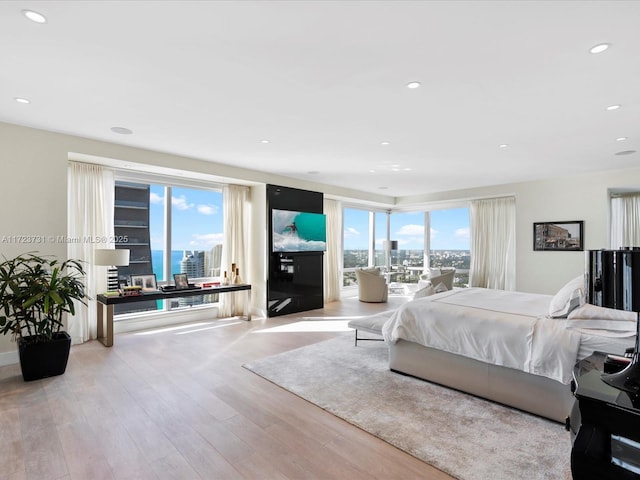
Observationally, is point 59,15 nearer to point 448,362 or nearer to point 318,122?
point 318,122

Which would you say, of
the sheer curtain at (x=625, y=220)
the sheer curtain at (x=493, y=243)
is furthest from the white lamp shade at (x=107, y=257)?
the sheer curtain at (x=625, y=220)

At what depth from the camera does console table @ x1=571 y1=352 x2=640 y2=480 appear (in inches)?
48.1

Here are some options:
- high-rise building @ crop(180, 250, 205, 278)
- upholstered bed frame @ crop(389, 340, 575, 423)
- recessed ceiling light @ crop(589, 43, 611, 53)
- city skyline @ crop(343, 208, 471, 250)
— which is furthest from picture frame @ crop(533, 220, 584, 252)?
high-rise building @ crop(180, 250, 205, 278)

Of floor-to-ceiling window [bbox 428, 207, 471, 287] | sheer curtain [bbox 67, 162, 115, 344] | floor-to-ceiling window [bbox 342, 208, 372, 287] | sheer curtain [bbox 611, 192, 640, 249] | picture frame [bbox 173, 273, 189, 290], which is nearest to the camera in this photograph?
sheer curtain [bbox 67, 162, 115, 344]

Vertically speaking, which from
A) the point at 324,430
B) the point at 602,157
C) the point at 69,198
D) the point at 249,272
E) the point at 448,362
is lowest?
the point at 324,430

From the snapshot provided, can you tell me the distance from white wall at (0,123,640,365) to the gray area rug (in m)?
2.83

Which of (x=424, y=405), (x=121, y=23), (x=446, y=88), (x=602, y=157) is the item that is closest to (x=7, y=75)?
(x=121, y=23)

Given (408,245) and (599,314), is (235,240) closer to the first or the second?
(408,245)

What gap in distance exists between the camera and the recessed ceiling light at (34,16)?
73.6 inches

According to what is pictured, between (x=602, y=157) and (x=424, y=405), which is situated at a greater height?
(x=602, y=157)

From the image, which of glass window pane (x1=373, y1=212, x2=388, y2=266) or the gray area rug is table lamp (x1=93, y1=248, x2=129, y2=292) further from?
glass window pane (x1=373, y1=212, x2=388, y2=266)

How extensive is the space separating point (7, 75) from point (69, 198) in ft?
6.77

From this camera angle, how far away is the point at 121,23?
1956 millimetres

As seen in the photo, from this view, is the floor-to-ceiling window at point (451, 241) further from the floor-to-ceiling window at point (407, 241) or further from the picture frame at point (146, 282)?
the picture frame at point (146, 282)
